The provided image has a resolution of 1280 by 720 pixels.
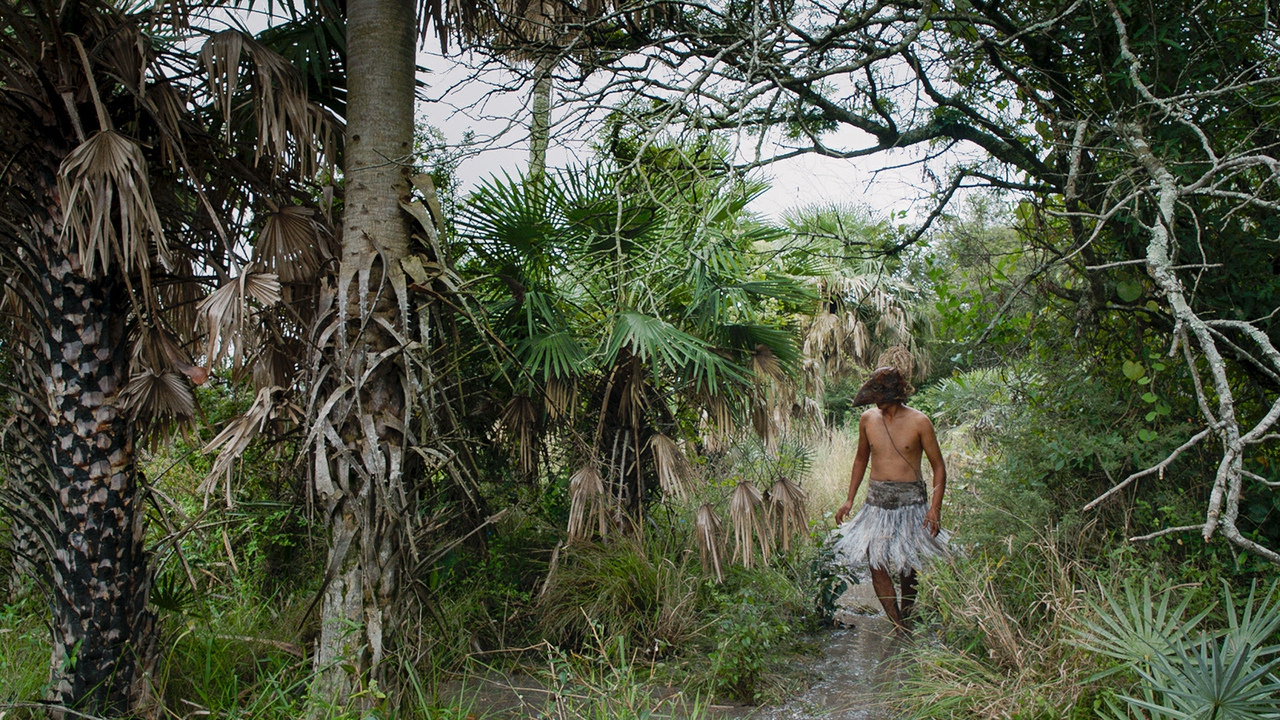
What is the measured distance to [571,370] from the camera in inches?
192

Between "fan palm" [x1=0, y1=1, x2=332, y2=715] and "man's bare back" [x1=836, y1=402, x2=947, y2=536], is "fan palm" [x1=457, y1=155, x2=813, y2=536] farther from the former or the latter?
"fan palm" [x1=0, y1=1, x2=332, y2=715]

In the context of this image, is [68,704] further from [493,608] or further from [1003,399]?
[1003,399]

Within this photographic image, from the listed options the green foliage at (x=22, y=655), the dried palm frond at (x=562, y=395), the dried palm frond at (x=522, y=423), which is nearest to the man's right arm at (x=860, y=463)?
the dried palm frond at (x=562, y=395)

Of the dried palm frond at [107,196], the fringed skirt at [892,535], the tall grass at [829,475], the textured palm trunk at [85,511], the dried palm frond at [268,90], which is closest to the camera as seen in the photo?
the dried palm frond at [107,196]

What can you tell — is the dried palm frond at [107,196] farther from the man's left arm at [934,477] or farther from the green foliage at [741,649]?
the man's left arm at [934,477]

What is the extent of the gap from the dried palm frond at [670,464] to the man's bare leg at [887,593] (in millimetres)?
1472

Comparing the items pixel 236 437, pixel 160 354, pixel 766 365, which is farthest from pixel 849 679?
pixel 160 354

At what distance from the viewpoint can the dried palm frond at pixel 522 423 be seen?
4855 millimetres

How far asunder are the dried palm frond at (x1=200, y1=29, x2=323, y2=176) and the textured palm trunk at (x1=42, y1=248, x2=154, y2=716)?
1.05m

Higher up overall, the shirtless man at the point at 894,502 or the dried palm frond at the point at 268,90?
the dried palm frond at the point at 268,90

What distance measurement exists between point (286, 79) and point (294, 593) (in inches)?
126

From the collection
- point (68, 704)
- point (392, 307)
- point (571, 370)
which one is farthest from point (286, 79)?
point (68, 704)

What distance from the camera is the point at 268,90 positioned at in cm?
374

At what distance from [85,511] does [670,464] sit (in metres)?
3.04
